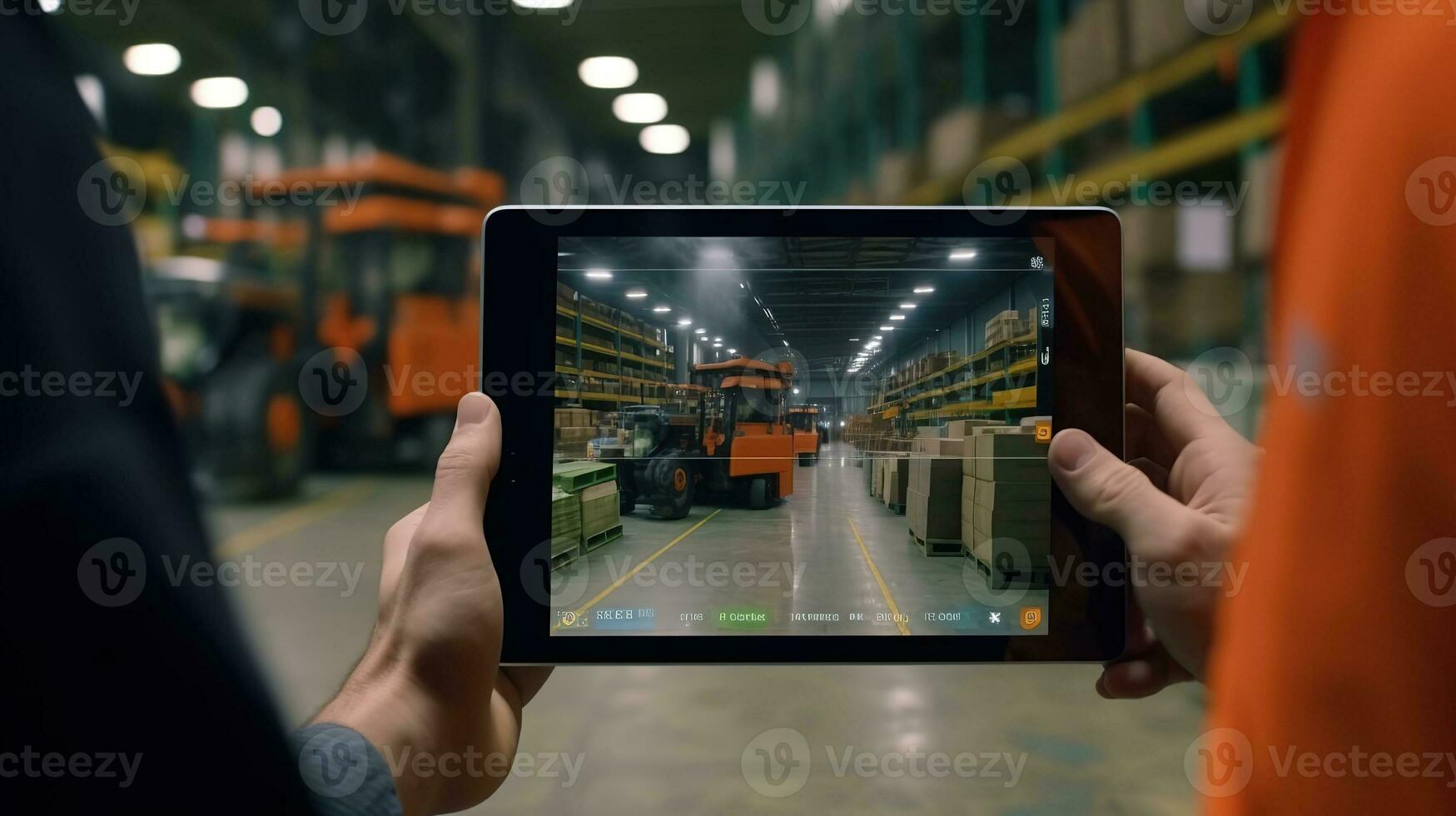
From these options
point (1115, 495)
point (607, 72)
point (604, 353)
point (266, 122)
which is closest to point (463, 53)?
point (607, 72)

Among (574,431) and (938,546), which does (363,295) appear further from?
(938,546)

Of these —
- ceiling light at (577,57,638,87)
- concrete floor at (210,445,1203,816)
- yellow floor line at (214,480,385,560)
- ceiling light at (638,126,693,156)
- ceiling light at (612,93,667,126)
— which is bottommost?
concrete floor at (210,445,1203,816)

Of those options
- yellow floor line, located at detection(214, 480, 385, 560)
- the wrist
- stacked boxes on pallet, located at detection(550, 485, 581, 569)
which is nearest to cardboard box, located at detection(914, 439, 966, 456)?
stacked boxes on pallet, located at detection(550, 485, 581, 569)

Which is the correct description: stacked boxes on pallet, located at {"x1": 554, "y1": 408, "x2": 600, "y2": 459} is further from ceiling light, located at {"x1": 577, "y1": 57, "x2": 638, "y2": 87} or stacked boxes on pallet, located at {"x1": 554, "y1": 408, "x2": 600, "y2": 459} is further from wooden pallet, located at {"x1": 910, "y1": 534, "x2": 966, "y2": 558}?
ceiling light, located at {"x1": 577, "y1": 57, "x2": 638, "y2": 87}

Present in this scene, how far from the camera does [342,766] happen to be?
2.06 ft

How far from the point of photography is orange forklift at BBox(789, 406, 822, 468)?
0.98m

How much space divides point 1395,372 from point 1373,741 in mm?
300

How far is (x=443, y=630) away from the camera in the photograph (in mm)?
793

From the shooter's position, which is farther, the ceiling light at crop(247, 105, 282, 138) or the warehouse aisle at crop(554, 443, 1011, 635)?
the ceiling light at crop(247, 105, 282, 138)

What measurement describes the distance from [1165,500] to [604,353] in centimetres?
66

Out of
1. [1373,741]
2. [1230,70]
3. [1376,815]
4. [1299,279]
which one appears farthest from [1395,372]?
[1230,70]

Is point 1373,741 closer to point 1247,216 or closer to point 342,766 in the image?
point 342,766

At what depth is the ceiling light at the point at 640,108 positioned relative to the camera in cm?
267

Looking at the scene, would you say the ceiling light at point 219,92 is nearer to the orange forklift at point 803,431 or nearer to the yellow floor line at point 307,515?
the yellow floor line at point 307,515
